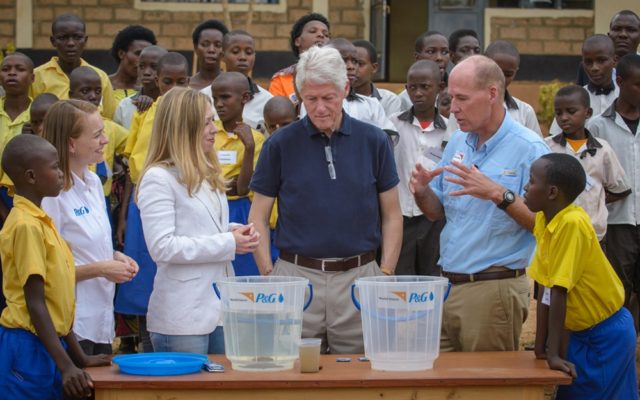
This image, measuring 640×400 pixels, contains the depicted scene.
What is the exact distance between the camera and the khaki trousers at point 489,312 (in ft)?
16.5

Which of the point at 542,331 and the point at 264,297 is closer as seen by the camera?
the point at 264,297

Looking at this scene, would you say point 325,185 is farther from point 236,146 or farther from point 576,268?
point 236,146

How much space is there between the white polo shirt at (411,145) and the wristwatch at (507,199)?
6.94 feet

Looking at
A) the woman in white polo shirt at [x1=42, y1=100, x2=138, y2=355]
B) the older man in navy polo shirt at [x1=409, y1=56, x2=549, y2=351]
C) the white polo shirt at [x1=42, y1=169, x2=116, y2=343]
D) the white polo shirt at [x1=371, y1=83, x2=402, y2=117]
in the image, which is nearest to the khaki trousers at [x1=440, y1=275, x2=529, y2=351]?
the older man in navy polo shirt at [x1=409, y1=56, x2=549, y2=351]

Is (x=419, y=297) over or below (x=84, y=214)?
below

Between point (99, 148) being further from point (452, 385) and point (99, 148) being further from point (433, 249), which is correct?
point (433, 249)

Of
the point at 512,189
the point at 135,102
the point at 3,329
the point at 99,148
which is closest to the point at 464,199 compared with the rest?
the point at 512,189

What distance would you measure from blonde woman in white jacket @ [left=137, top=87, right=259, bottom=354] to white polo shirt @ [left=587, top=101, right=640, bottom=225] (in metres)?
3.12

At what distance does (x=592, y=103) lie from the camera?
7793mm

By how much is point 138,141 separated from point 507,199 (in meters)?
2.89

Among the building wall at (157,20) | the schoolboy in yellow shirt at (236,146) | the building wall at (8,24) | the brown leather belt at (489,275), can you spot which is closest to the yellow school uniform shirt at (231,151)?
the schoolboy in yellow shirt at (236,146)

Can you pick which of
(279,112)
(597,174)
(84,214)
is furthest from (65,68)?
(597,174)

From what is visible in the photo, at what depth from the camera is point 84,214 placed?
4.98m

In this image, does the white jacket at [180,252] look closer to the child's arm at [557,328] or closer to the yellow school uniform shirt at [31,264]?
the yellow school uniform shirt at [31,264]
